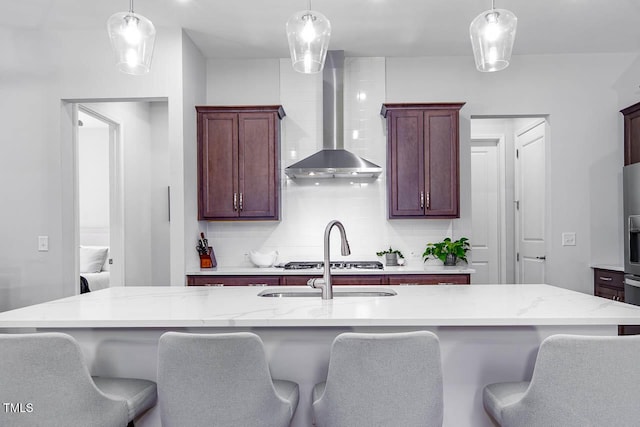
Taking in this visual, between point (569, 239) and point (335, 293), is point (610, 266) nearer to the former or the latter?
point (569, 239)

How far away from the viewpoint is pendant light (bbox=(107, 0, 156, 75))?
1.96 metres

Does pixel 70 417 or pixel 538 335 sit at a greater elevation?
pixel 538 335

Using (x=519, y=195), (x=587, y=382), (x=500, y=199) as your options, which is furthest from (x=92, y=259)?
(x=587, y=382)

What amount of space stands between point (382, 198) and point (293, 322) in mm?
2869

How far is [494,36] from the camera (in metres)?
1.93

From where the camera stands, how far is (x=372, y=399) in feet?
4.58

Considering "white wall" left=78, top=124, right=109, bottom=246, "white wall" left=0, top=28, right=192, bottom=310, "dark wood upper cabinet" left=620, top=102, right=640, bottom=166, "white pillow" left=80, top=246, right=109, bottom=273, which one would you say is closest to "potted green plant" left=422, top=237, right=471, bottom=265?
"dark wood upper cabinet" left=620, top=102, right=640, bottom=166

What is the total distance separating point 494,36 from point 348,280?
2288 millimetres

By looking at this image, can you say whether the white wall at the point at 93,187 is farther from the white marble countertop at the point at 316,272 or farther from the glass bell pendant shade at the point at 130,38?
→ the glass bell pendant shade at the point at 130,38

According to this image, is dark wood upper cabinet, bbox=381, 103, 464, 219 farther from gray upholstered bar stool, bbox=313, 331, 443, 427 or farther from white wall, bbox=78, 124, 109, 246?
white wall, bbox=78, 124, 109, 246

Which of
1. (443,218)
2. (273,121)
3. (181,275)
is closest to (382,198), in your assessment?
(443,218)

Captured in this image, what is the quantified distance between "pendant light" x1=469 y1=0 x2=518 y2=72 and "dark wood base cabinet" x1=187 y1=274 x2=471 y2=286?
214 centimetres

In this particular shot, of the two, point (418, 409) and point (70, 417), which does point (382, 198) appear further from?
point (70, 417)

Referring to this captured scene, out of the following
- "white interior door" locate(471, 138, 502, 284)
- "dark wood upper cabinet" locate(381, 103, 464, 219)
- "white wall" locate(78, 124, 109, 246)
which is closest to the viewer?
"dark wood upper cabinet" locate(381, 103, 464, 219)
